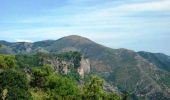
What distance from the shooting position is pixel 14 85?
150375 millimetres

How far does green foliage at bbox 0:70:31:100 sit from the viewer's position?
480 feet

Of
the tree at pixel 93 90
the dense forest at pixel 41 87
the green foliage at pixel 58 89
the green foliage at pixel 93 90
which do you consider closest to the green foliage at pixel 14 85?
the dense forest at pixel 41 87

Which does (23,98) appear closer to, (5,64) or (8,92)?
(8,92)

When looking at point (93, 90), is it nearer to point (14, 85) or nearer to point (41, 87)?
point (41, 87)

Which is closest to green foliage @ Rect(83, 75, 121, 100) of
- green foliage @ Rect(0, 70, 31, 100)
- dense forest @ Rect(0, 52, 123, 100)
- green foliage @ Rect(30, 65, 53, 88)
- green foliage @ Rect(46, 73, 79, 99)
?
dense forest @ Rect(0, 52, 123, 100)

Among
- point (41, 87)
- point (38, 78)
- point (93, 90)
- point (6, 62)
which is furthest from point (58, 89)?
point (6, 62)

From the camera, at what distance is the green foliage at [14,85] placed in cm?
14638

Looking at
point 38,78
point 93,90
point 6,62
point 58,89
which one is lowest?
point 58,89

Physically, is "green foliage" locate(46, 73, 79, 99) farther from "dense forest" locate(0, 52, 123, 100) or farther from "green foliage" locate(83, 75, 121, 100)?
"green foliage" locate(83, 75, 121, 100)

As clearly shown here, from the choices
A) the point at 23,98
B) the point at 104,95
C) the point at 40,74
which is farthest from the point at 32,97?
the point at 104,95

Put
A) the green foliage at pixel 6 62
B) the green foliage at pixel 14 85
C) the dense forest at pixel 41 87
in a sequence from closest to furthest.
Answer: the dense forest at pixel 41 87 → the green foliage at pixel 14 85 → the green foliage at pixel 6 62

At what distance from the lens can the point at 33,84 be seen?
162750 millimetres

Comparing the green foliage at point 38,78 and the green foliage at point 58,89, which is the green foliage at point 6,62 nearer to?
the green foliage at point 38,78

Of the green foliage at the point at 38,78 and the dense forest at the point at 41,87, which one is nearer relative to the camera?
the dense forest at the point at 41,87
